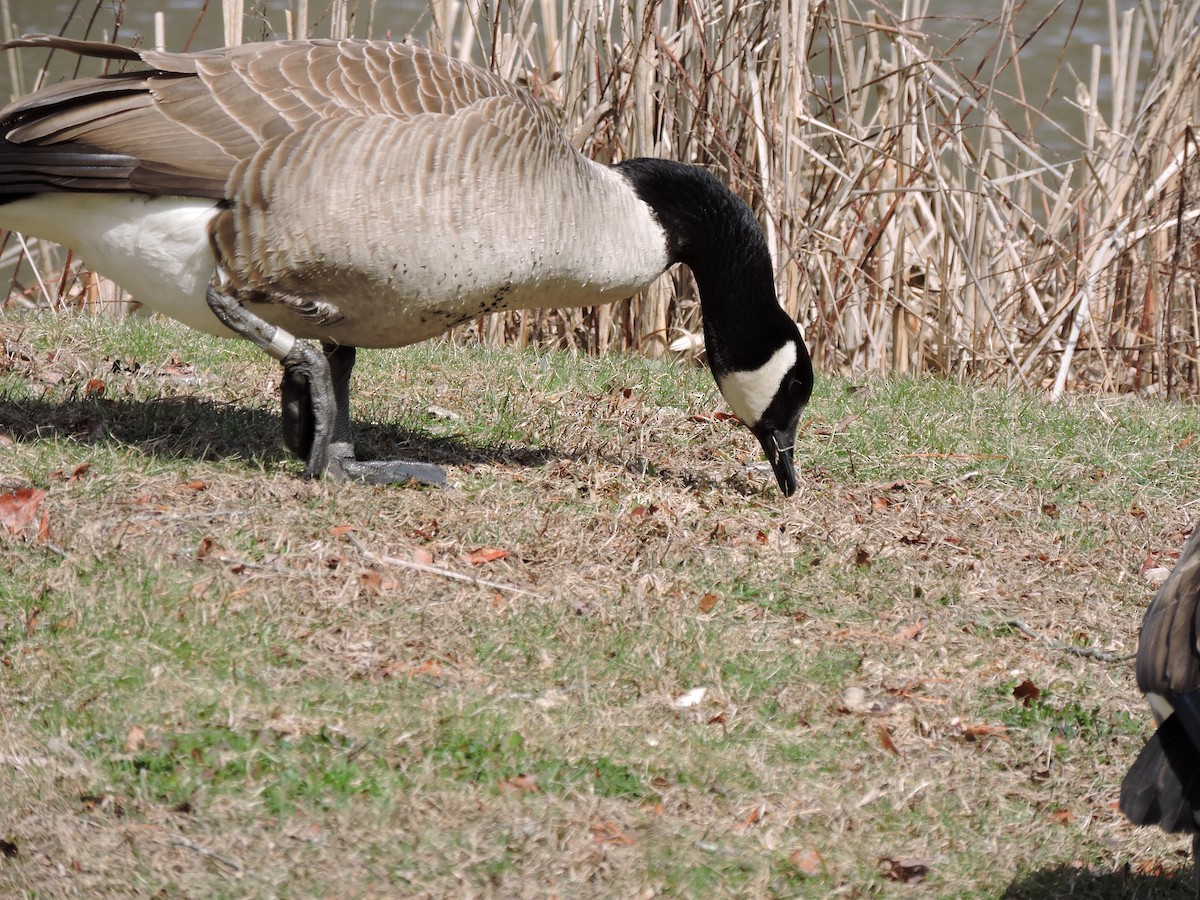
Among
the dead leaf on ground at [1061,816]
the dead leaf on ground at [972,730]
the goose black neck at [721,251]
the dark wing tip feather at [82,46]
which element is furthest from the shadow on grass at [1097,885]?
→ the dark wing tip feather at [82,46]

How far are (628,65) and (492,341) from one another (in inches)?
64.7

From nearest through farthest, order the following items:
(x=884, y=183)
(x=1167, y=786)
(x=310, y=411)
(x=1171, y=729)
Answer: (x=1167, y=786) → (x=1171, y=729) → (x=310, y=411) → (x=884, y=183)

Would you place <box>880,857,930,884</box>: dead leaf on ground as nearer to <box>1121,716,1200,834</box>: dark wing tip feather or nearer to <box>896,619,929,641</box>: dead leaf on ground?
<box>1121,716,1200,834</box>: dark wing tip feather

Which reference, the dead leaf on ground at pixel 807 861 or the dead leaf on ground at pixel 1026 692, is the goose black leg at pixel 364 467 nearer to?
the dead leaf on ground at pixel 1026 692

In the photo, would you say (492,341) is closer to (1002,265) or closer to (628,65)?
(628,65)

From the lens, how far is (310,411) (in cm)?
471

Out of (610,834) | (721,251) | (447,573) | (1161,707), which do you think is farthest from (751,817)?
(721,251)

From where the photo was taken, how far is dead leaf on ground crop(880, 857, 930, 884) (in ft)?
9.86

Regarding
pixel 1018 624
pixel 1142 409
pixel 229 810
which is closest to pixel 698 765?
pixel 229 810

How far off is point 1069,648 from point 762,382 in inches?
64.0

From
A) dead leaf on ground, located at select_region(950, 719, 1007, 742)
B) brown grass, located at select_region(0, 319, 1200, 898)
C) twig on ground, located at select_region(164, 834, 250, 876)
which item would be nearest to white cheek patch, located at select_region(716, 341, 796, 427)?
brown grass, located at select_region(0, 319, 1200, 898)

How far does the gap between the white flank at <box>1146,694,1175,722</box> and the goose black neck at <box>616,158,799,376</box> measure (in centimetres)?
284

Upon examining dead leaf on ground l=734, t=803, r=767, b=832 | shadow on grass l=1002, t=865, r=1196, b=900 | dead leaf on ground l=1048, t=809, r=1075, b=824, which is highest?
dead leaf on ground l=734, t=803, r=767, b=832

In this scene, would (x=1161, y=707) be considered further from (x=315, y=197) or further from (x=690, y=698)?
(x=315, y=197)
